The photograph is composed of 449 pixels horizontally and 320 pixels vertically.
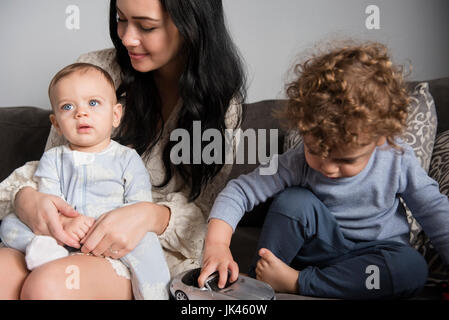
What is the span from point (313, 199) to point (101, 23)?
A: 1.28 meters

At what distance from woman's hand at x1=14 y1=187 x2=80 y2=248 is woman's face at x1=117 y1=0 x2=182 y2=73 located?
423mm

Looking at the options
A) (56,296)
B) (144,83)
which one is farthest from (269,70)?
(56,296)

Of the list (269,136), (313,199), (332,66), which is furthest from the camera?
(269,136)

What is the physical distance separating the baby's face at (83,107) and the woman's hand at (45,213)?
0.16 meters

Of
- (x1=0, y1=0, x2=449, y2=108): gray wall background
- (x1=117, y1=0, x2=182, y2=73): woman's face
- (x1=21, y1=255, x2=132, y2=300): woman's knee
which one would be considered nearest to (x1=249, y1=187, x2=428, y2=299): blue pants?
(x1=21, y1=255, x2=132, y2=300): woman's knee

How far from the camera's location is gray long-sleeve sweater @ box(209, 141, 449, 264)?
4.15 feet

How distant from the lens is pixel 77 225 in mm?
1143

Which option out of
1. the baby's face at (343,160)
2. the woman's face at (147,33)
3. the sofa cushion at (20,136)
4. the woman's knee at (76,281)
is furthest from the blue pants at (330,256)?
the sofa cushion at (20,136)

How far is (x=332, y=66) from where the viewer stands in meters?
1.15

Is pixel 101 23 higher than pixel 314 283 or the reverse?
higher

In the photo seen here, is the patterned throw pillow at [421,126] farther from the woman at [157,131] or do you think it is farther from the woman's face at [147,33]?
the woman's face at [147,33]

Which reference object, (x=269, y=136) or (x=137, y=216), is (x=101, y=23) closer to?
(x=269, y=136)

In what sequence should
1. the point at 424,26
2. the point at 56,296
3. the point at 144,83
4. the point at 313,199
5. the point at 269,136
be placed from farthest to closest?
the point at 424,26, the point at 269,136, the point at 144,83, the point at 313,199, the point at 56,296

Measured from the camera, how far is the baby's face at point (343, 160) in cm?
115
